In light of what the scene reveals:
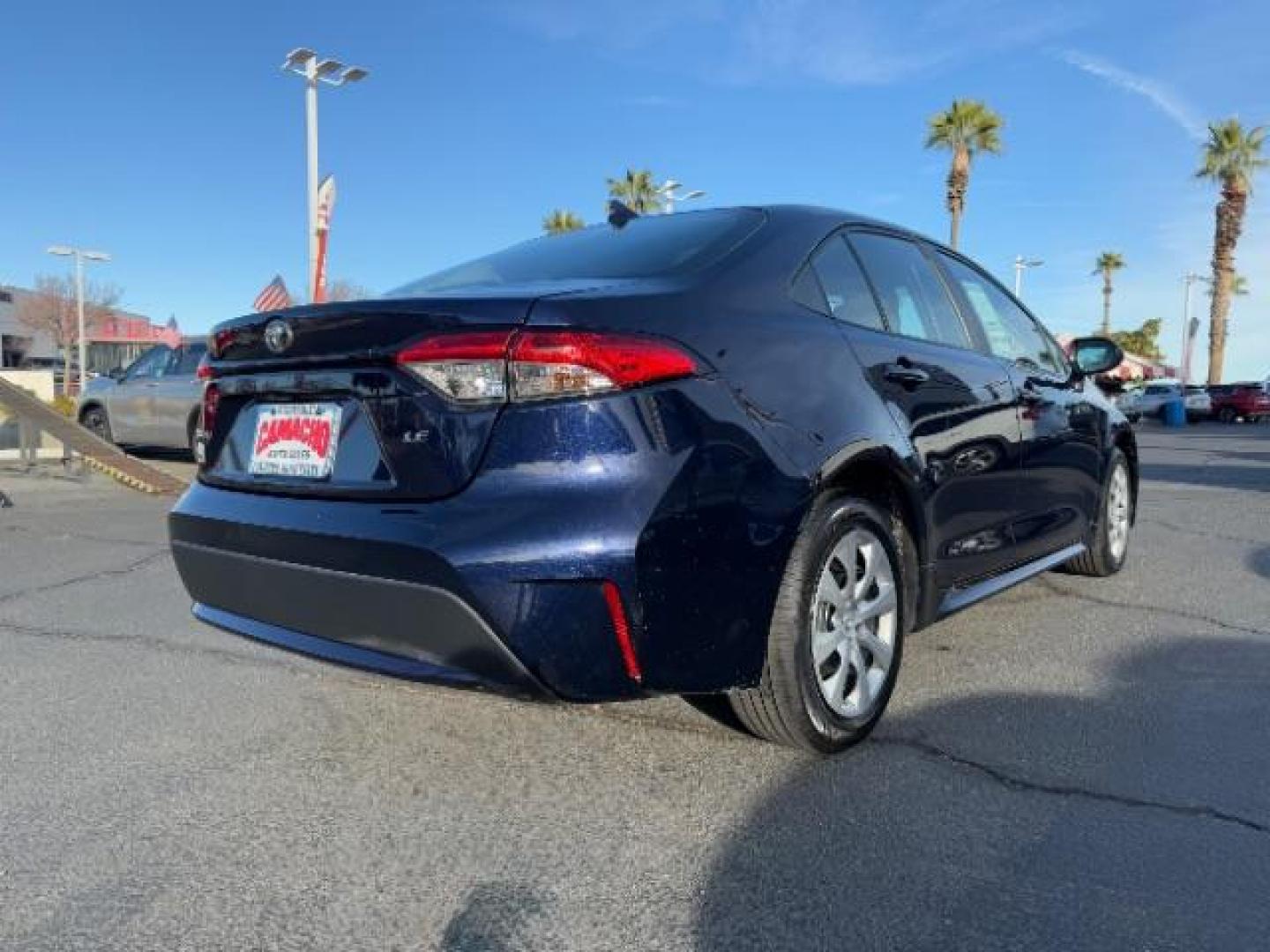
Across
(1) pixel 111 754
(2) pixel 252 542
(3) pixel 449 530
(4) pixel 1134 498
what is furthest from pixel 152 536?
(4) pixel 1134 498

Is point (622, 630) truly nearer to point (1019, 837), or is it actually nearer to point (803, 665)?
point (803, 665)

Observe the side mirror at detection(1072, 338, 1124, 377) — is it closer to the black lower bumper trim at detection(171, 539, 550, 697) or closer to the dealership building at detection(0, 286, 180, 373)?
the black lower bumper trim at detection(171, 539, 550, 697)

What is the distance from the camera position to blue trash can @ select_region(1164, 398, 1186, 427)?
35.6 metres

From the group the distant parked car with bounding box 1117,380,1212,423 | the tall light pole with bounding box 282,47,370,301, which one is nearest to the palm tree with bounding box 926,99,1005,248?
the distant parked car with bounding box 1117,380,1212,423

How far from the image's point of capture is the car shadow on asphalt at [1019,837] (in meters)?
2.04

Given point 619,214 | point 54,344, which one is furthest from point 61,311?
point 619,214

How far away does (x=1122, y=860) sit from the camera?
2311 millimetres

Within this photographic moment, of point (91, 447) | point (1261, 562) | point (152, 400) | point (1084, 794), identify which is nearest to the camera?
point (1084, 794)

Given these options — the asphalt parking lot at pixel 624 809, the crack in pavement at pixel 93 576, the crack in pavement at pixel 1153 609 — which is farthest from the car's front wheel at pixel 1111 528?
the crack in pavement at pixel 93 576

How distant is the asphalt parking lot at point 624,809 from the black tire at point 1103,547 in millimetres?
972

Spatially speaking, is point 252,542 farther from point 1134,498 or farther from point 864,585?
point 1134,498

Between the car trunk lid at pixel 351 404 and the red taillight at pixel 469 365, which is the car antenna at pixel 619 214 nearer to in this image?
the car trunk lid at pixel 351 404

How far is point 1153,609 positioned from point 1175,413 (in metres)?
35.3

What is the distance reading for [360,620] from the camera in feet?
8.08
